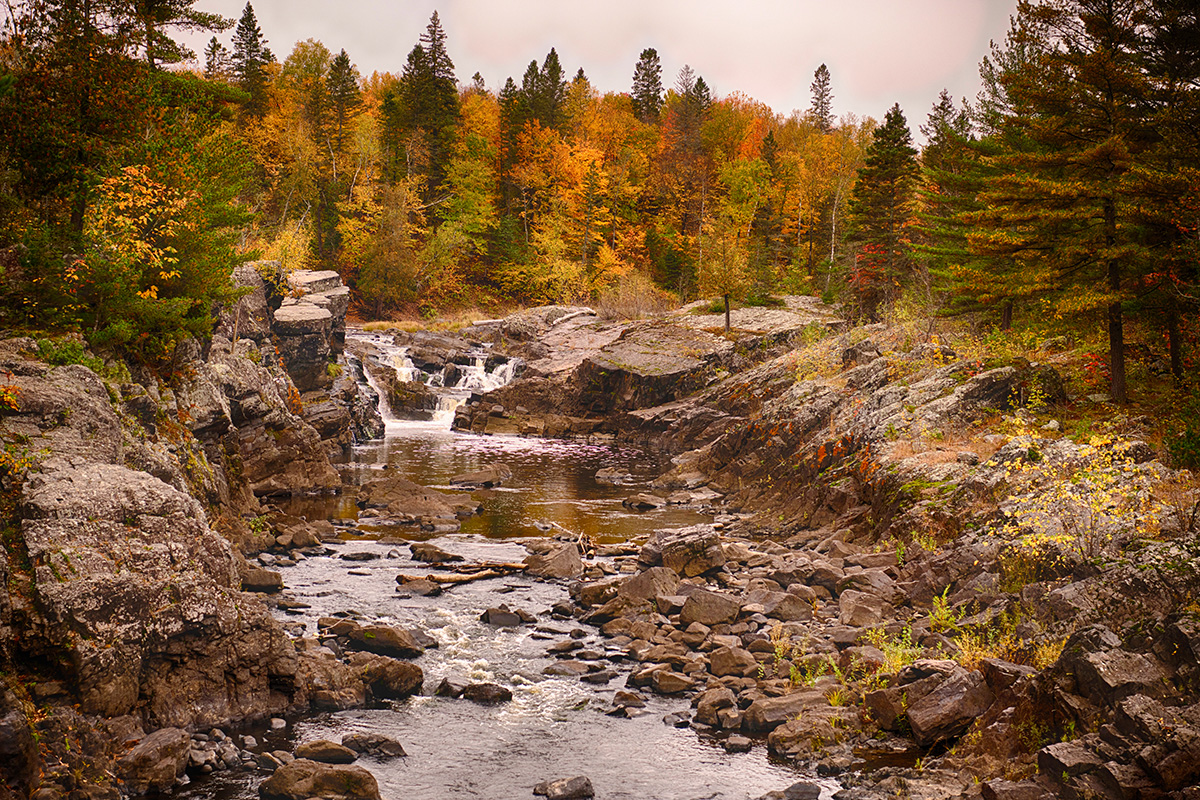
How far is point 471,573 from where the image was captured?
2056cm

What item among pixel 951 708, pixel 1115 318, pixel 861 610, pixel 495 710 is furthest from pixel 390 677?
pixel 1115 318

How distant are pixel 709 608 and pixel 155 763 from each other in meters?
10.5

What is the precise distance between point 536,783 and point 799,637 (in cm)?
Result: 647

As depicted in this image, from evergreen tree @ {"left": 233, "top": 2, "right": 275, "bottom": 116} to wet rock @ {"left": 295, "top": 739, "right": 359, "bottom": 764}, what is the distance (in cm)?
7106

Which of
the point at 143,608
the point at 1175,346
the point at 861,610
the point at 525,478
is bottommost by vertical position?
the point at 525,478

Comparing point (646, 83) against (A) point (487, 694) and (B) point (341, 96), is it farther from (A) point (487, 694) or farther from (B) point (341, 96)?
(A) point (487, 694)

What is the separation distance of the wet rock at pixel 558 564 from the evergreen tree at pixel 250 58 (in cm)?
6397

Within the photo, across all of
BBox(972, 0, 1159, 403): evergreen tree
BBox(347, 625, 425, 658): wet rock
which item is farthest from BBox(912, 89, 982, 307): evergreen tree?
BBox(347, 625, 425, 658): wet rock

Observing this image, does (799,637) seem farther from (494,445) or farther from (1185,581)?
(494,445)

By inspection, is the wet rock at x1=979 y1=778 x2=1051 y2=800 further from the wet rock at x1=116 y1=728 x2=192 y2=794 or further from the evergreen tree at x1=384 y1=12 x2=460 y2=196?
the evergreen tree at x1=384 y1=12 x2=460 y2=196

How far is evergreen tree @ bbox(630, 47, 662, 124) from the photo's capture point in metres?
92.6

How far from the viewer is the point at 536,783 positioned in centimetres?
1112

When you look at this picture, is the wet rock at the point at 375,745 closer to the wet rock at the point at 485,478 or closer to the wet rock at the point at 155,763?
the wet rock at the point at 155,763

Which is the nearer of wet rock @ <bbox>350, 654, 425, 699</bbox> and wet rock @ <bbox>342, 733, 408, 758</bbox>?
wet rock @ <bbox>342, 733, 408, 758</bbox>
